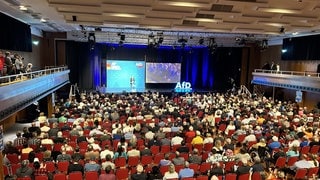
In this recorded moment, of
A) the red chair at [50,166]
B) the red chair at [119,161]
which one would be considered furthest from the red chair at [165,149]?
the red chair at [50,166]

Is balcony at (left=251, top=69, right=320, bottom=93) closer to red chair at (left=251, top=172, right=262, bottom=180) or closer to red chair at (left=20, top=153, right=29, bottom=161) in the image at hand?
red chair at (left=251, top=172, right=262, bottom=180)

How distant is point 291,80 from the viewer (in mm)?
24016

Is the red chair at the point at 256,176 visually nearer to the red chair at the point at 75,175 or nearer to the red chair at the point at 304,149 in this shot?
the red chair at the point at 304,149

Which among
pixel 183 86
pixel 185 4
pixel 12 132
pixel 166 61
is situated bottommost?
pixel 12 132

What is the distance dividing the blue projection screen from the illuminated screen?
1.31 metres

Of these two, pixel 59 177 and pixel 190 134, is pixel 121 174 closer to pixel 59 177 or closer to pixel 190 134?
pixel 59 177

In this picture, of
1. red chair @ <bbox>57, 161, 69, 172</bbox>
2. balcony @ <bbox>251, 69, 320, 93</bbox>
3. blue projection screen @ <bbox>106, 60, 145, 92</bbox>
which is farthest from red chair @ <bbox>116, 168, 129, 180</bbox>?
blue projection screen @ <bbox>106, 60, 145, 92</bbox>

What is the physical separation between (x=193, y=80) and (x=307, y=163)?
27782 millimetres

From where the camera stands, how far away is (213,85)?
37344 mm

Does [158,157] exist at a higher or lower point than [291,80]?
lower

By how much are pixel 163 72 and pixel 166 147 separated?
76.5ft

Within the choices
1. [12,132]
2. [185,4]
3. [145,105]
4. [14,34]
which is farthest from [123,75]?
[185,4]

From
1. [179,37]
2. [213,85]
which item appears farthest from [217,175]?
[213,85]

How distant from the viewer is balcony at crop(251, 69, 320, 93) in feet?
69.0
